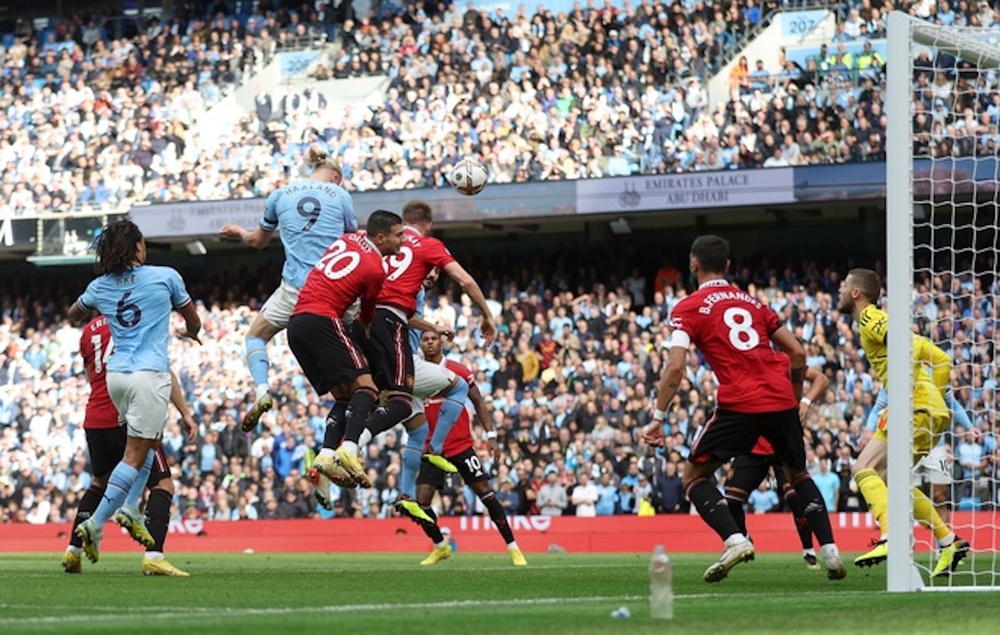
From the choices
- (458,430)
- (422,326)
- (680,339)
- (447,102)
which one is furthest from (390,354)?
(447,102)

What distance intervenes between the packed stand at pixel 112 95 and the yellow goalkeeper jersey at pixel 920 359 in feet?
75.4

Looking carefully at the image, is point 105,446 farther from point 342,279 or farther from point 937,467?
point 937,467

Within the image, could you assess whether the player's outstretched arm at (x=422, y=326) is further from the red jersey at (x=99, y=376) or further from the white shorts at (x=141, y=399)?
the white shorts at (x=141, y=399)

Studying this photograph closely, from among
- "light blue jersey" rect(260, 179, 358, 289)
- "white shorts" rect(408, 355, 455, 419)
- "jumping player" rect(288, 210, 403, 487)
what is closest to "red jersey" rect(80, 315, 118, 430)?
"light blue jersey" rect(260, 179, 358, 289)

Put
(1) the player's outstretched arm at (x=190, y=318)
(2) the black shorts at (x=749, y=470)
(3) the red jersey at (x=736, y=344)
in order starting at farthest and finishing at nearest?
(2) the black shorts at (x=749, y=470), (1) the player's outstretched arm at (x=190, y=318), (3) the red jersey at (x=736, y=344)

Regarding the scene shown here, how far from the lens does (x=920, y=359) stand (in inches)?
456

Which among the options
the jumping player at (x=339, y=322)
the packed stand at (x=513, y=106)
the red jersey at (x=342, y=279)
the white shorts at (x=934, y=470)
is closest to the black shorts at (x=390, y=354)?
the jumping player at (x=339, y=322)

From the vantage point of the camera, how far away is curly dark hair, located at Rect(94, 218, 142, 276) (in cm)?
1152

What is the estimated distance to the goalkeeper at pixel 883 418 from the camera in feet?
37.5

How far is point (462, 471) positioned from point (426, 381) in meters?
1.30

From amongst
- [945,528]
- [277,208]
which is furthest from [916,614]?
[277,208]

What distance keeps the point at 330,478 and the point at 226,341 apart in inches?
785

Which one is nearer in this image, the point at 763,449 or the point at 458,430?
the point at 763,449

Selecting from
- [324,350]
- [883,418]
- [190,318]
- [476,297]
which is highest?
[476,297]
